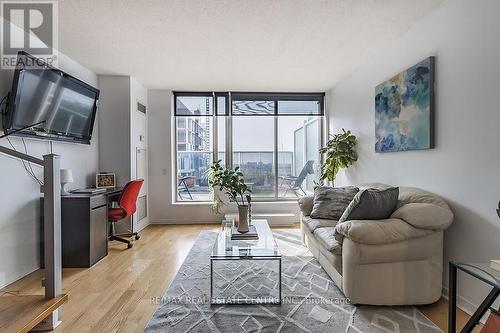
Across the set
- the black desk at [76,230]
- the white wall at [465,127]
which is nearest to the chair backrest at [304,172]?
the white wall at [465,127]

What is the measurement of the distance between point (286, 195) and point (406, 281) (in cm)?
359

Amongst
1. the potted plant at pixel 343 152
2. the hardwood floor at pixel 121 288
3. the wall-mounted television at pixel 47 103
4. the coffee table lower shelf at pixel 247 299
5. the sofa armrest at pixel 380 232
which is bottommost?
the hardwood floor at pixel 121 288

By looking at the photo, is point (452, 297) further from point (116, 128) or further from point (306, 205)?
point (116, 128)

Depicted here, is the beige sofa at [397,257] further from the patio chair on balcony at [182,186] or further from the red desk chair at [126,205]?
the patio chair on balcony at [182,186]

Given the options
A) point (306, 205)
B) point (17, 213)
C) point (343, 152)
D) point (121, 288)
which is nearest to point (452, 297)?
point (306, 205)

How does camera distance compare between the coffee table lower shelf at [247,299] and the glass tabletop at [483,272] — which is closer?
the glass tabletop at [483,272]

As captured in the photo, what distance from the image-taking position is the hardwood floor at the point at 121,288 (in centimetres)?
214

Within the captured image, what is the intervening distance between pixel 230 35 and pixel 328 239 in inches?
93.3

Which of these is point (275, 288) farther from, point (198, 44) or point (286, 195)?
point (286, 195)

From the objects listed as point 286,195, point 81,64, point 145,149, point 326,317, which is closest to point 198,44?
point 81,64

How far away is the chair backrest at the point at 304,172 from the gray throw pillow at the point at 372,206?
3217 mm

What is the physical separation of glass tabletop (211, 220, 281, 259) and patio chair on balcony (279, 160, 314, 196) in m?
2.78

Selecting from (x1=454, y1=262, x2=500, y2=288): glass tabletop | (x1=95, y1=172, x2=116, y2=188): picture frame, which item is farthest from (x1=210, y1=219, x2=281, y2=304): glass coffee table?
(x1=95, y1=172, x2=116, y2=188): picture frame

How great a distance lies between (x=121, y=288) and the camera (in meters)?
2.71
